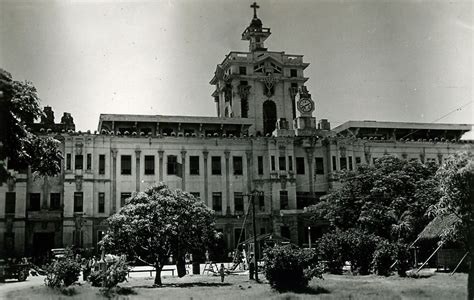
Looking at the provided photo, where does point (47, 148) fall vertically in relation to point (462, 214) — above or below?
above

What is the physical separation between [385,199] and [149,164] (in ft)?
78.2

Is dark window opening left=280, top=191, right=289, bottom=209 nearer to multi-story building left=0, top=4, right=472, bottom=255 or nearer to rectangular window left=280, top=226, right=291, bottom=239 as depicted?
multi-story building left=0, top=4, right=472, bottom=255

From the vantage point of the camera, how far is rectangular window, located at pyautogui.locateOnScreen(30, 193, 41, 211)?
2048 inches

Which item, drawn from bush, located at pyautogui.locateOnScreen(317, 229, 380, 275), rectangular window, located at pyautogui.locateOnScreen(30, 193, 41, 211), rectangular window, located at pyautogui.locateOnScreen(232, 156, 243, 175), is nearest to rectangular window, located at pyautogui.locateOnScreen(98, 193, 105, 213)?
rectangular window, located at pyautogui.locateOnScreen(30, 193, 41, 211)

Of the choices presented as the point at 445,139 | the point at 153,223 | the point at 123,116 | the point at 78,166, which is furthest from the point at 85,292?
the point at 445,139

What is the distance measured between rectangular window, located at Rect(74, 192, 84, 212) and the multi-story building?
0.10 metres

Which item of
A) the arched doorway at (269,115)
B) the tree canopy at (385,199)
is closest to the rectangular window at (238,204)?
the tree canopy at (385,199)

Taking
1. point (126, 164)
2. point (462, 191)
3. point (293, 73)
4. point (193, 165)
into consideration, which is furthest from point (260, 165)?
point (462, 191)

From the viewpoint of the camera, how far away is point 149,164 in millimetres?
55406

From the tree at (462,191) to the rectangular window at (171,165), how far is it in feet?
127

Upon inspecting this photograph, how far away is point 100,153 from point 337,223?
2378 cm

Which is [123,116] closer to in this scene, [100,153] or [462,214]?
[100,153]

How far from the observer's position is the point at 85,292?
25406mm

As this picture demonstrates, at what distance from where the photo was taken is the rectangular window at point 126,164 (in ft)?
179
